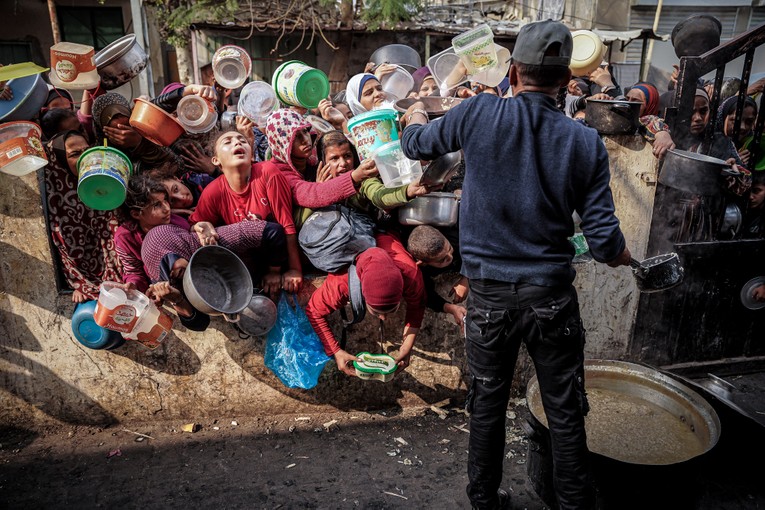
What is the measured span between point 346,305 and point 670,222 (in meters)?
2.29

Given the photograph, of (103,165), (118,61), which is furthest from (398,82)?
(103,165)

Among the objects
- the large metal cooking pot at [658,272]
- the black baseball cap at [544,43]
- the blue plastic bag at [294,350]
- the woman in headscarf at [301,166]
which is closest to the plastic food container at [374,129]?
the woman in headscarf at [301,166]

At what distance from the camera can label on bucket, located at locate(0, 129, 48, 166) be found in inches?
106

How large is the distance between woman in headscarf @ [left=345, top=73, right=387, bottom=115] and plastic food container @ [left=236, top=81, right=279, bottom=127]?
87 centimetres

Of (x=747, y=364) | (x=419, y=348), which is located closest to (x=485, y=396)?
(x=419, y=348)

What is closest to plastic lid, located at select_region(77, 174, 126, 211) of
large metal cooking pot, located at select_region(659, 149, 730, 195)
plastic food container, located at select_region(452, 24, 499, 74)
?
plastic food container, located at select_region(452, 24, 499, 74)

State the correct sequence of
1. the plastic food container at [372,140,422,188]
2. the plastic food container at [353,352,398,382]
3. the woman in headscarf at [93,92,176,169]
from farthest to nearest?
the woman in headscarf at [93,92,176,169], the plastic food container at [353,352,398,382], the plastic food container at [372,140,422,188]

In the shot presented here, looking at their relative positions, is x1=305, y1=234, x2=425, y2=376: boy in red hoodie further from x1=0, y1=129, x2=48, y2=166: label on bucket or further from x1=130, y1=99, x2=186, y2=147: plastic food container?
x1=0, y1=129, x2=48, y2=166: label on bucket

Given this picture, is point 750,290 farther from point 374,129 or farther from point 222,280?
point 222,280

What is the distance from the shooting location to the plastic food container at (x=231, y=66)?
4.55 meters

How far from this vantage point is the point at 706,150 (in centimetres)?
343

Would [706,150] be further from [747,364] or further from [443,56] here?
[443,56]

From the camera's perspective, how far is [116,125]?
320cm

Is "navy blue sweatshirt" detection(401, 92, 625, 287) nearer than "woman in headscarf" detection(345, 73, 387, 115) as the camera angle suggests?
Yes
